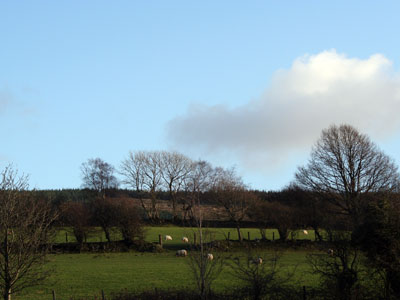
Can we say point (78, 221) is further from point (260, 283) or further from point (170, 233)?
point (260, 283)

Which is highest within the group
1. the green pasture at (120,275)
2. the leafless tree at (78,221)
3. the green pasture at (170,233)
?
the leafless tree at (78,221)

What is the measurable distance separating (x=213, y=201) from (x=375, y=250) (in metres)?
36.8

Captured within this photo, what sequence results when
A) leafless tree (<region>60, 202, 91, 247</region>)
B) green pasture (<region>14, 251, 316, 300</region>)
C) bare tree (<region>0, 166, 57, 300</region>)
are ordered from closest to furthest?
bare tree (<region>0, 166, 57, 300</region>), green pasture (<region>14, 251, 316, 300</region>), leafless tree (<region>60, 202, 91, 247</region>)

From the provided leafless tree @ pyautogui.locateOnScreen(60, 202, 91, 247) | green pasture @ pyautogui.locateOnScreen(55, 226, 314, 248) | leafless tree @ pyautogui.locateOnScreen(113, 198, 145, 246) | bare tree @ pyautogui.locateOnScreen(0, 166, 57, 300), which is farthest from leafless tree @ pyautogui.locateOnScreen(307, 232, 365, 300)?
leafless tree @ pyautogui.locateOnScreen(60, 202, 91, 247)

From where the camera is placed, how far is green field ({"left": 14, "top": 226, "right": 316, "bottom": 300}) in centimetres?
2417

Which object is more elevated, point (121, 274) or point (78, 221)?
point (78, 221)

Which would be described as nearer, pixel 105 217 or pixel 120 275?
pixel 120 275

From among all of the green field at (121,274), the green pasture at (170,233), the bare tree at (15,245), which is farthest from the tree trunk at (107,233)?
the bare tree at (15,245)

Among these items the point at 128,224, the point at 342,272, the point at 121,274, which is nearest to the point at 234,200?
the point at 128,224

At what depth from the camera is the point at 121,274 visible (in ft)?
98.4

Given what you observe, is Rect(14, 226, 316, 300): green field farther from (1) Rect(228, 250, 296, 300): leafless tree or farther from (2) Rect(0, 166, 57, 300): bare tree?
(2) Rect(0, 166, 57, 300): bare tree

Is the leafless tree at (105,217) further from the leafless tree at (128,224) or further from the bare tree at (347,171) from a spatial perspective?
the bare tree at (347,171)

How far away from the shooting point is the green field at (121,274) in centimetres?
2417

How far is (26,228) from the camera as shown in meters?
17.9
